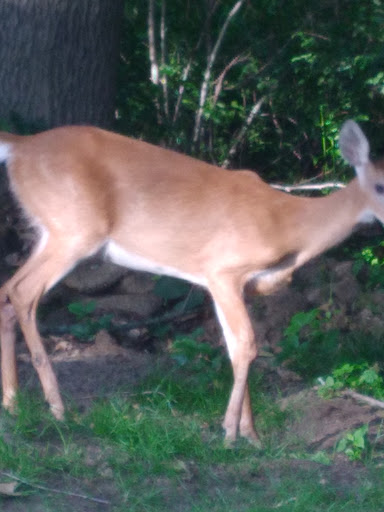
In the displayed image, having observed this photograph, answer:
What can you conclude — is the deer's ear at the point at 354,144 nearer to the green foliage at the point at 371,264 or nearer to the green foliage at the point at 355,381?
the green foliage at the point at 355,381

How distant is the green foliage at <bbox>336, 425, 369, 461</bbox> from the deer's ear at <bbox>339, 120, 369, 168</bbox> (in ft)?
→ 5.45

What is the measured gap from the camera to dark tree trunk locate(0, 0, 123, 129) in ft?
24.1

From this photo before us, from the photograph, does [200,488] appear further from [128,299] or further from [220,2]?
[220,2]

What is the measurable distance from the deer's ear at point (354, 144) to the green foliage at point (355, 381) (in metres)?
1.22

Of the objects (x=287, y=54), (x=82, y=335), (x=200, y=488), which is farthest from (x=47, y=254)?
(x=287, y=54)

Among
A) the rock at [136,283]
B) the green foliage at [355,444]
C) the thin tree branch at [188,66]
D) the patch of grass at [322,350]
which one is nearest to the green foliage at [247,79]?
the thin tree branch at [188,66]

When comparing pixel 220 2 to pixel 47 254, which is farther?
pixel 220 2

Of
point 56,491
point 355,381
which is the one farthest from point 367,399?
point 56,491

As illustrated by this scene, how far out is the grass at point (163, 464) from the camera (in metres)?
4.63

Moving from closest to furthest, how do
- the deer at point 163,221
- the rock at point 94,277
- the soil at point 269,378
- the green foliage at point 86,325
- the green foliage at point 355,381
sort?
the soil at point 269,378 < the deer at point 163,221 < the green foliage at point 355,381 < the green foliage at point 86,325 < the rock at point 94,277

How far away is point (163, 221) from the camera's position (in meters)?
6.11

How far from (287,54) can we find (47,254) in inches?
145

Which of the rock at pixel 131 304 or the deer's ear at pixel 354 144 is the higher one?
the deer's ear at pixel 354 144

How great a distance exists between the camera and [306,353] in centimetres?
665
